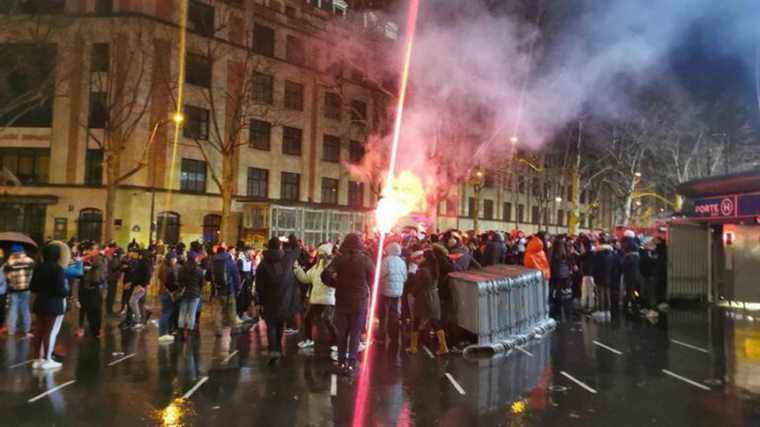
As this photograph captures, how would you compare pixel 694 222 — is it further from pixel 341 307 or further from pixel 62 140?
→ pixel 62 140

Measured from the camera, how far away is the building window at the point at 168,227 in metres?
29.1

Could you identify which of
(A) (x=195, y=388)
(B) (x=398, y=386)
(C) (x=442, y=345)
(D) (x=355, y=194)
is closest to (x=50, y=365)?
(A) (x=195, y=388)

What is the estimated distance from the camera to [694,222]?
49.7 feet

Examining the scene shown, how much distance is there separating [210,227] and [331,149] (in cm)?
1042

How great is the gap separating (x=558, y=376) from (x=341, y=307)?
2.84 m

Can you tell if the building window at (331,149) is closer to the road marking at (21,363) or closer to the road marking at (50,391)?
the road marking at (21,363)

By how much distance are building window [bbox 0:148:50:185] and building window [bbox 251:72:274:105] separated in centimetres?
1118

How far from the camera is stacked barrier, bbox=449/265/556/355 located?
8133mm

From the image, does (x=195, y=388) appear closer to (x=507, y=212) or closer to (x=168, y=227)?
(x=168, y=227)

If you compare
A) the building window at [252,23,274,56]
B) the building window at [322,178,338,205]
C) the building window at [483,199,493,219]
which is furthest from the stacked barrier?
the building window at [483,199,493,219]

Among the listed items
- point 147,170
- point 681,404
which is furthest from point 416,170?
point 681,404

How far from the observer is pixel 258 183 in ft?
111

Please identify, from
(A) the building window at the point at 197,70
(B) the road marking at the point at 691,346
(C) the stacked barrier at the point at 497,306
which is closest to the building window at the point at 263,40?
(A) the building window at the point at 197,70

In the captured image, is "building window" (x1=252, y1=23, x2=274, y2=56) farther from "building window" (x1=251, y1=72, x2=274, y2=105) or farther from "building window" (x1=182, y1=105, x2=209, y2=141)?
"building window" (x1=182, y1=105, x2=209, y2=141)
